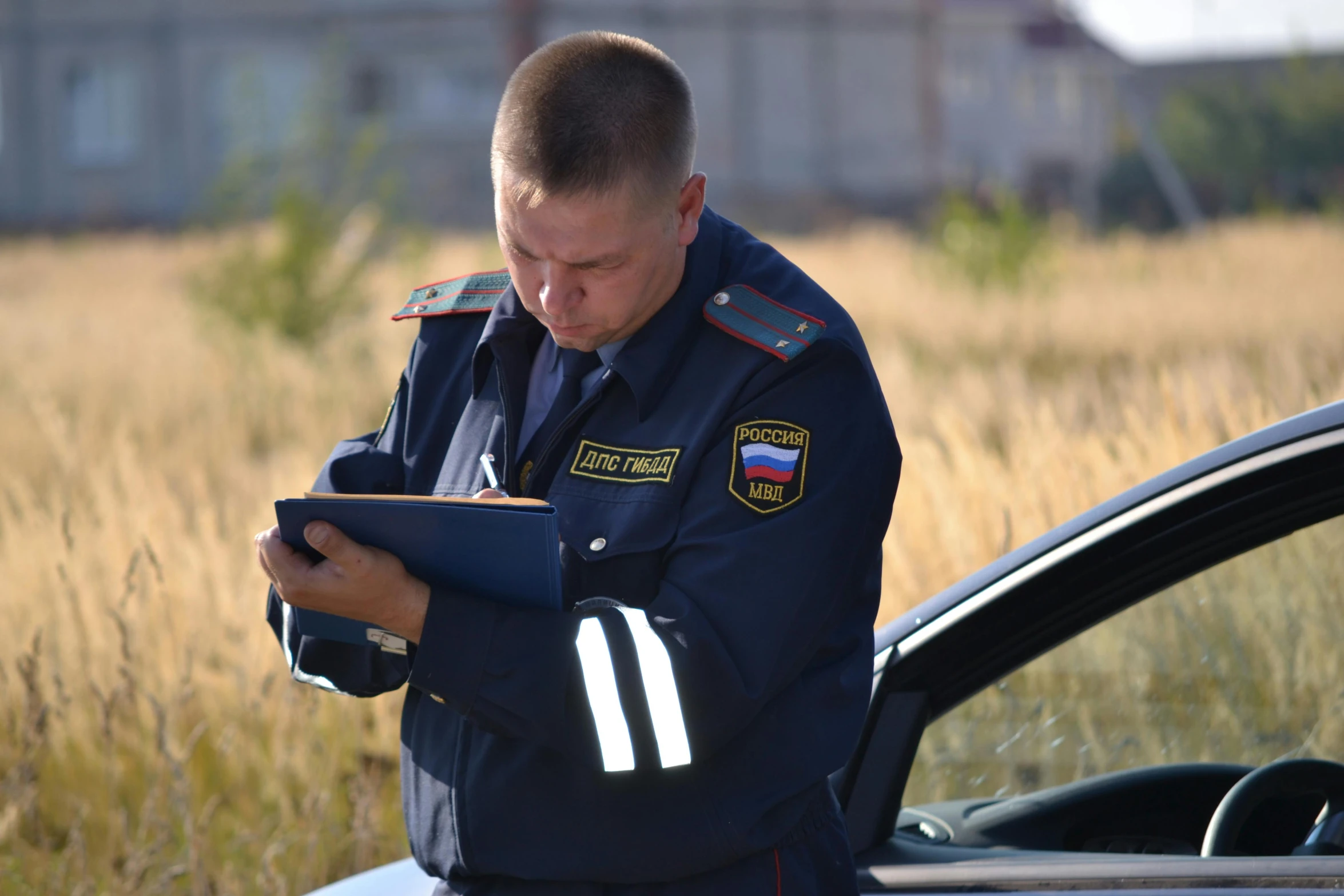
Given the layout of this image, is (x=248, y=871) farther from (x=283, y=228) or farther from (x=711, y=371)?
(x=283, y=228)

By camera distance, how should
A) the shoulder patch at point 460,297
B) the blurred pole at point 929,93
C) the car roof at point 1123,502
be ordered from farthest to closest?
the blurred pole at point 929,93 < the shoulder patch at point 460,297 < the car roof at point 1123,502

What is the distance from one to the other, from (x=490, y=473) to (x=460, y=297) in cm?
34

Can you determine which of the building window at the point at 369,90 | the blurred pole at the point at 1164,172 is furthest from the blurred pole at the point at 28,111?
the blurred pole at the point at 1164,172

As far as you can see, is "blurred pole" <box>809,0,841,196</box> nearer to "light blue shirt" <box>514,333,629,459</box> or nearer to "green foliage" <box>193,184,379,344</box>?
"green foliage" <box>193,184,379,344</box>

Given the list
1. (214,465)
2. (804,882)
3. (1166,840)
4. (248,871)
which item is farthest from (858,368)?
(214,465)

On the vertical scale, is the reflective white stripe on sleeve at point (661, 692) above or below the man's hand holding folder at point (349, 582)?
below

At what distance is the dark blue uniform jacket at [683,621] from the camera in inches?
56.1

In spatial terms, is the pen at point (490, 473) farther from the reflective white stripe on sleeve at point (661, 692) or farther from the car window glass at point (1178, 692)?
the car window glass at point (1178, 692)

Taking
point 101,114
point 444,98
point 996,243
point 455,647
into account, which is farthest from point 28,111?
point 455,647

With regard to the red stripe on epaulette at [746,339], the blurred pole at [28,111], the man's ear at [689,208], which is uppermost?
the blurred pole at [28,111]

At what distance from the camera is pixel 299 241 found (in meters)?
11.5

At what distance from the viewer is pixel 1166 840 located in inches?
82.4

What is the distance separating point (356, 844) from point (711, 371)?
231 cm

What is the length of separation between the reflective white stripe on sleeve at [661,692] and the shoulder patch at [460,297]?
2.01ft
